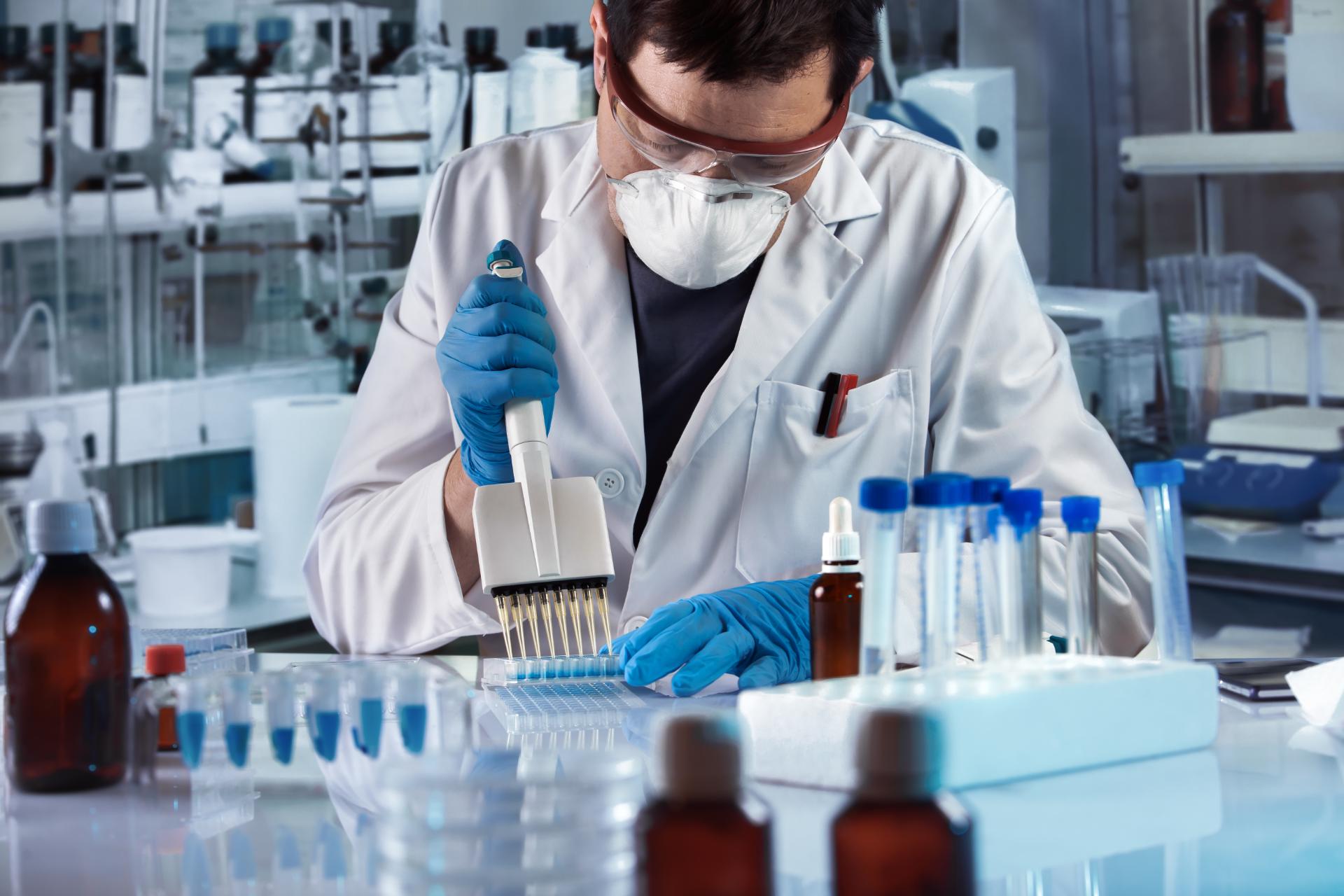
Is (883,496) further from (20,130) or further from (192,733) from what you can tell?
(20,130)

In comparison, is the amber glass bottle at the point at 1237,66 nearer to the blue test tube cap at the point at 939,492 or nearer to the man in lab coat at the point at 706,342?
the man in lab coat at the point at 706,342

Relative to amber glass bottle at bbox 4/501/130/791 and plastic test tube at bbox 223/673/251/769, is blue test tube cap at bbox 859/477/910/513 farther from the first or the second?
amber glass bottle at bbox 4/501/130/791

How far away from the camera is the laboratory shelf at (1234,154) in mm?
3121

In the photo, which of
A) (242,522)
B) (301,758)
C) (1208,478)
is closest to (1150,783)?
(301,758)

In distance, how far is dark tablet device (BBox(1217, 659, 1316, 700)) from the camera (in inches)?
51.4

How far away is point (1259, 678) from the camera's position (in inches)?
52.9

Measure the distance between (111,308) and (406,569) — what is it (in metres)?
1.92

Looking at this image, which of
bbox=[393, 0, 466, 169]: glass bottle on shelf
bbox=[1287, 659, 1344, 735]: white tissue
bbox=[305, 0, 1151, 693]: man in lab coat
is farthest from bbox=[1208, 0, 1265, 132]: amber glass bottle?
bbox=[1287, 659, 1344, 735]: white tissue

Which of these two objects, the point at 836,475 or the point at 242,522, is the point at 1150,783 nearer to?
the point at 836,475

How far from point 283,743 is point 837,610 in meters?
0.42

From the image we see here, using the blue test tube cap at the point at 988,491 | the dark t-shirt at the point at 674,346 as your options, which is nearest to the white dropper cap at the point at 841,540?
the blue test tube cap at the point at 988,491

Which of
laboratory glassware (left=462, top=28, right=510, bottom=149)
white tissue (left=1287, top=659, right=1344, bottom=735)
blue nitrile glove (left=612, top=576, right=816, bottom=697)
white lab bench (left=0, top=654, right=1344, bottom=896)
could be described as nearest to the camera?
white lab bench (left=0, top=654, right=1344, bottom=896)

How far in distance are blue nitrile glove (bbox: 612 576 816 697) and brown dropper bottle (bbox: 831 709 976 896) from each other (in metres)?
0.67

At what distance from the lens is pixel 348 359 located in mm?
3441
